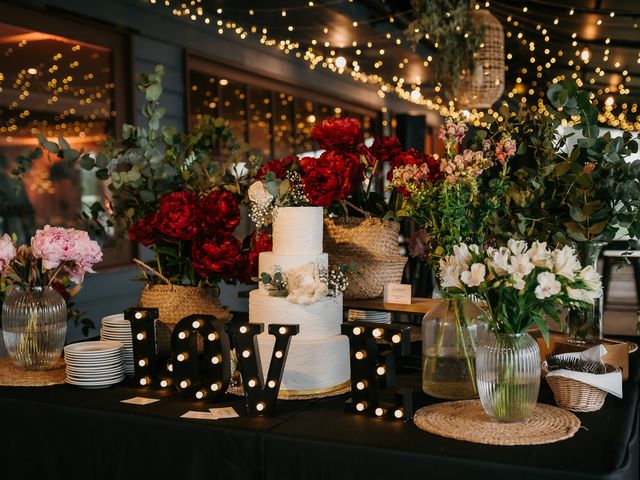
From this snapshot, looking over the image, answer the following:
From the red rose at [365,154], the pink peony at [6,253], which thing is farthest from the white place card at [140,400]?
the red rose at [365,154]

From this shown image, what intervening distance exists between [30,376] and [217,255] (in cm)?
61

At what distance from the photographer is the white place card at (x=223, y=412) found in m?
1.64

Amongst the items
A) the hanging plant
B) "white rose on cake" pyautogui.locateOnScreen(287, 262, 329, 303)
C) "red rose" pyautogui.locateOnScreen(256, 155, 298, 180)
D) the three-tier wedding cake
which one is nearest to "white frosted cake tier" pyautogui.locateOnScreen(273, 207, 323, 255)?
the three-tier wedding cake

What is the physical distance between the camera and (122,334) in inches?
80.7

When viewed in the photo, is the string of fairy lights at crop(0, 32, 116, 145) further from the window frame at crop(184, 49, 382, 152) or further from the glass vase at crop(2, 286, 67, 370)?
the glass vase at crop(2, 286, 67, 370)

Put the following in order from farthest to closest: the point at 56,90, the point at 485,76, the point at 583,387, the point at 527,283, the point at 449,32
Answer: the point at 485,76 → the point at 449,32 → the point at 56,90 → the point at 583,387 → the point at 527,283

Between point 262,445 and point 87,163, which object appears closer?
point 262,445

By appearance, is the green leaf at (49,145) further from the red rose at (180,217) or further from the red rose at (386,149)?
the red rose at (386,149)

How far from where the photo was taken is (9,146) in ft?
13.3

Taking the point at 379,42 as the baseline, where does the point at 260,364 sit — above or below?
below

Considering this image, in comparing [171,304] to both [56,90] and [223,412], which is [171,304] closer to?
[223,412]

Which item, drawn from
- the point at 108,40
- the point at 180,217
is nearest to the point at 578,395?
the point at 180,217

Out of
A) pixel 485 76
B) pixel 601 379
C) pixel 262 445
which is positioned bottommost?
pixel 262 445

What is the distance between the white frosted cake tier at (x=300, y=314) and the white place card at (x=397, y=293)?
300mm
